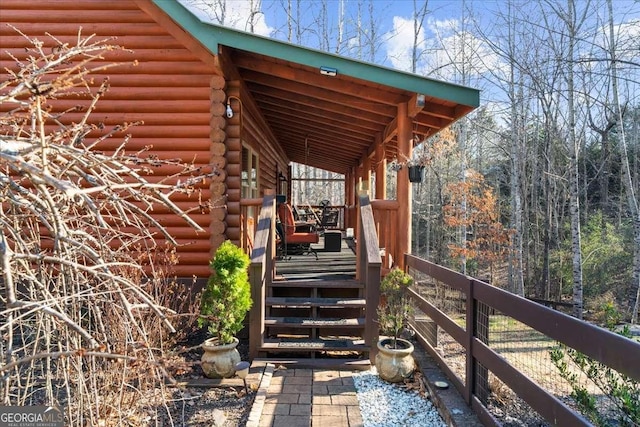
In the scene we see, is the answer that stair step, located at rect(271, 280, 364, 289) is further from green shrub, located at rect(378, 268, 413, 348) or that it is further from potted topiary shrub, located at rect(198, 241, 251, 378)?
potted topiary shrub, located at rect(198, 241, 251, 378)

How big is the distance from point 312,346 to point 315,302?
58cm

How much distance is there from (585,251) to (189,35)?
14936 millimetres

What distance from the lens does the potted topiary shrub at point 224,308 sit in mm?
3891

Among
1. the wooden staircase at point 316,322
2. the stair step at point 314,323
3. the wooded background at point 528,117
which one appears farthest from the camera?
the wooded background at point 528,117

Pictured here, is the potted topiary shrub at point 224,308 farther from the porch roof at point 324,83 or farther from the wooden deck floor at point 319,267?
the porch roof at point 324,83

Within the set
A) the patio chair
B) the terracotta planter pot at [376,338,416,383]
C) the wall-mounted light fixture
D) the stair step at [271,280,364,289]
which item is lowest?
the terracotta planter pot at [376,338,416,383]

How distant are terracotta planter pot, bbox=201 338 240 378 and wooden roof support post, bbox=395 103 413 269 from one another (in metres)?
2.57

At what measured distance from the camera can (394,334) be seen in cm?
414

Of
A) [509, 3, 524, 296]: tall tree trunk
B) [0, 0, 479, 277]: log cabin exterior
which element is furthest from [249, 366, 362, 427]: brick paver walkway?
[509, 3, 524, 296]: tall tree trunk

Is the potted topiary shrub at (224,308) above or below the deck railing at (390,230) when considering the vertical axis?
below

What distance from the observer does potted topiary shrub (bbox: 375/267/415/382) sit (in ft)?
13.2

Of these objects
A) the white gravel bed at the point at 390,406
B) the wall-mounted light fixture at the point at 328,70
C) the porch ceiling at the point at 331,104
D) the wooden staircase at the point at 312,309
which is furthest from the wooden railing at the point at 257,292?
the porch ceiling at the point at 331,104

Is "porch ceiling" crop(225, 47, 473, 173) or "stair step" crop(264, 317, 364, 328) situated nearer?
"stair step" crop(264, 317, 364, 328)

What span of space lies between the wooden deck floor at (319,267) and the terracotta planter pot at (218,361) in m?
1.52
